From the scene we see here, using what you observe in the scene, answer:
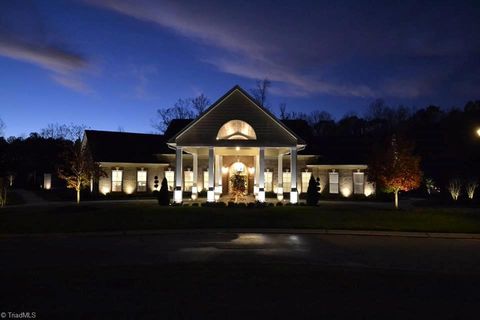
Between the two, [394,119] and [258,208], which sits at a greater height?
[394,119]

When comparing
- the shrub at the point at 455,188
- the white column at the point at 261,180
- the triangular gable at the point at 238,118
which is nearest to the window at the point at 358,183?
the shrub at the point at 455,188

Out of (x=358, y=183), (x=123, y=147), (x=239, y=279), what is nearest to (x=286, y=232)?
(x=239, y=279)

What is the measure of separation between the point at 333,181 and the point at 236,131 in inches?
495

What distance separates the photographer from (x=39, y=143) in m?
69.9

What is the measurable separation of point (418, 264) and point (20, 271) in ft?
31.9

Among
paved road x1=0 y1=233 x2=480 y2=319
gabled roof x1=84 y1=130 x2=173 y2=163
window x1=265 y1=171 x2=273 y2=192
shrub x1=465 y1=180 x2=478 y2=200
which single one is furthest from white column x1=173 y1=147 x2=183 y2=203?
shrub x1=465 y1=180 x2=478 y2=200

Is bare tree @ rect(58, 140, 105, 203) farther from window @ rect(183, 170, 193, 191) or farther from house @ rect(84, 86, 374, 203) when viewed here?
window @ rect(183, 170, 193, 191)

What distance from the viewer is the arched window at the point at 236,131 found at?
2934 cm

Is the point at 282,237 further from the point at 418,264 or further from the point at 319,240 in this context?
the point at 418,264

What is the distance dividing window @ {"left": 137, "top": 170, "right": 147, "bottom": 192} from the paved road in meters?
23.9

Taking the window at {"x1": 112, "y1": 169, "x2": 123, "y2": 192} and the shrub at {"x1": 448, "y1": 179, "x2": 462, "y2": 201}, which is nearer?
the shrub at {"x1": 448, "y1": 179, "x2": 462, "y2": 201}

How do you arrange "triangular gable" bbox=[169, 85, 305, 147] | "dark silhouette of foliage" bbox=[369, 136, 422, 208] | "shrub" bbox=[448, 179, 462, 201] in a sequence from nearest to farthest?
"dark silhouette of foliage" bbox=[369, 136, 422, 208] < "triangular gable" bbox=[169, 85, 305, 147] < "shrub" bbox=[448, 179, 462, 201]

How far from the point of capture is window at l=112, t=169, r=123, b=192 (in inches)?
1476

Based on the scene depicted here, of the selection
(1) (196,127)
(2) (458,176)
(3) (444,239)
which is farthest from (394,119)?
(3) (444,239)
